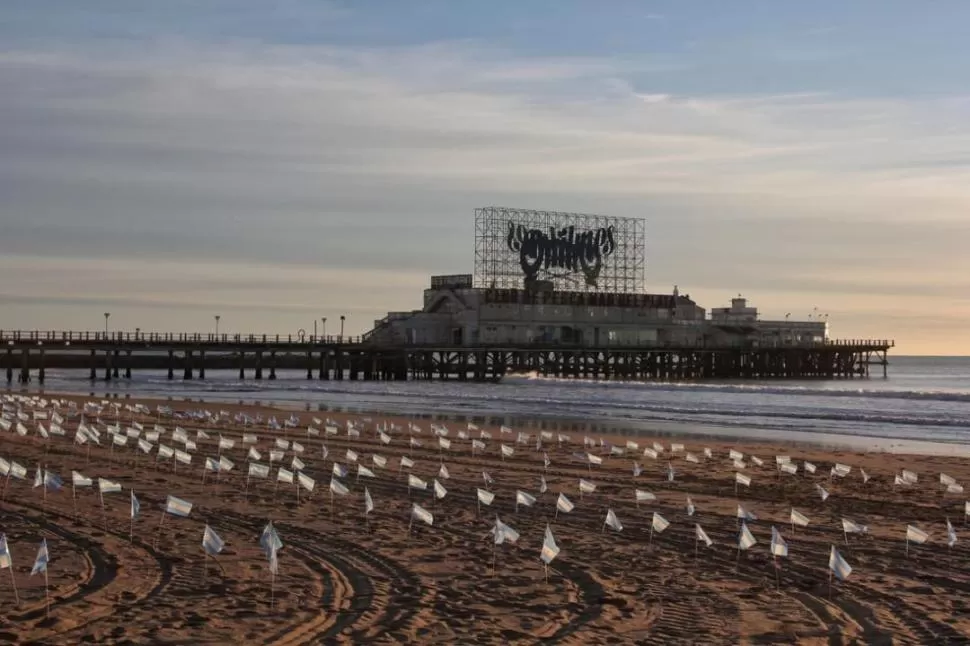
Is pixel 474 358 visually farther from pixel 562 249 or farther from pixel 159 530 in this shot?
pixel 159 530

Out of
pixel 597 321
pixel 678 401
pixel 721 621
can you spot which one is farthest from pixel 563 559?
pixel 597 321

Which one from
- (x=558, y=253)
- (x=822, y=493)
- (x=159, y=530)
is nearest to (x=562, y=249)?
(x=558, y=253)

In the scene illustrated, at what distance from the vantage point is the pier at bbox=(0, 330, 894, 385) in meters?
83.1

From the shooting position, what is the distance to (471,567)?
13.5 m

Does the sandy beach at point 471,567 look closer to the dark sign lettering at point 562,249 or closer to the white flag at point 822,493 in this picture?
the white flag at point 822,493

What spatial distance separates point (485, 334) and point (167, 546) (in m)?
77.2

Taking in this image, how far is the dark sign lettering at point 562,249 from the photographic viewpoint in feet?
310

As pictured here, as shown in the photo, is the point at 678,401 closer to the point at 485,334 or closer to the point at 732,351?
the point at 485,334

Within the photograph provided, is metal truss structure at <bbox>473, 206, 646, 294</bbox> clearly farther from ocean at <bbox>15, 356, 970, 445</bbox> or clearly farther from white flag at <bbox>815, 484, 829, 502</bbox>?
white flag at <bbox>815, 484, 829, 502</bbox>

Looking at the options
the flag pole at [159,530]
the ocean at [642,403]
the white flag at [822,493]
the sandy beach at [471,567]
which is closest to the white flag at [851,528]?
the sandy beach at [471,567]

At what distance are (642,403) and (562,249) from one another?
41.9 m

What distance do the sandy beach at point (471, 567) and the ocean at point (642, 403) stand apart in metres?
18.9

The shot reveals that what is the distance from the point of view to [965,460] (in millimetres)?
28391

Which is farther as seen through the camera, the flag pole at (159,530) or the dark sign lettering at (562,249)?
the dark sign lettering at (562,249)
